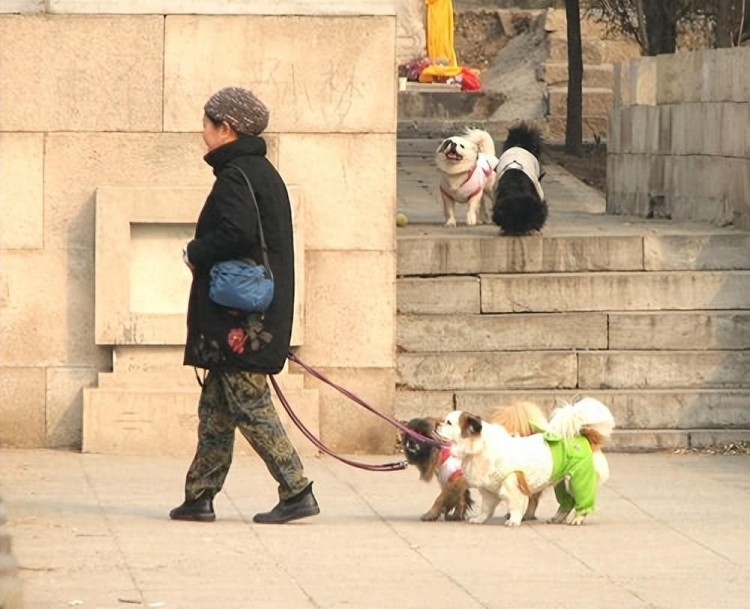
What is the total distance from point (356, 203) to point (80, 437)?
2121 millimetres

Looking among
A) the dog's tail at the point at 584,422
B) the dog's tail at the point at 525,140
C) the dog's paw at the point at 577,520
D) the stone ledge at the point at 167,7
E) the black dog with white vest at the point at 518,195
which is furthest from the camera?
the dog's tail at the point at 525,140

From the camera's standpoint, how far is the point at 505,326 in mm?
13117

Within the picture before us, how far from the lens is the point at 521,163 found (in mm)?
15000

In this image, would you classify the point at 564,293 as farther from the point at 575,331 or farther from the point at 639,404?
the point at 639,404

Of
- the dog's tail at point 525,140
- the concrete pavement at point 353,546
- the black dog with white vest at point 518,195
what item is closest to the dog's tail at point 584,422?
the concrete pavement at point 353,546

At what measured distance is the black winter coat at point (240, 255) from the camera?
9.26 m

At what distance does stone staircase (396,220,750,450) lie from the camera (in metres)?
12.8

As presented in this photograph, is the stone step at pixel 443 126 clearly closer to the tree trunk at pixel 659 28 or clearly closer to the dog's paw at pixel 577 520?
the tree trunk at pixel 659 28

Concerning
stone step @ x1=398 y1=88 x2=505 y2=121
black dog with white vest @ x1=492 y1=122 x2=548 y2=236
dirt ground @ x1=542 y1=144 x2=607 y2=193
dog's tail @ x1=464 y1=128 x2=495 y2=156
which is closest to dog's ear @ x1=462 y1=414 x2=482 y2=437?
black dog with white vest @ x1=492 y1=122 x2=548 y2=236

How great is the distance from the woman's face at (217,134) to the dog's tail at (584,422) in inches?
80.0

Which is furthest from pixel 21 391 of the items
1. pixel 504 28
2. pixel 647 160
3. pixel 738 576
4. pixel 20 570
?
pixel 504 28

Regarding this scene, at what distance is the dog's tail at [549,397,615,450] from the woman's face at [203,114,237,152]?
2.03 meters

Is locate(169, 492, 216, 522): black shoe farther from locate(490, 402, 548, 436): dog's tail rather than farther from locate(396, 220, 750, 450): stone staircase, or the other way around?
locate(396, 220, 750, 450): stone staircase

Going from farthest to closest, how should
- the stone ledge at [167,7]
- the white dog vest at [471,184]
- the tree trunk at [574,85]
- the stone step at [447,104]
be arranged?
the stone step at [447,104] < the tree trunk at [574,85] < the white dog vest at [471,184] < the stone ledge at [167,7]
